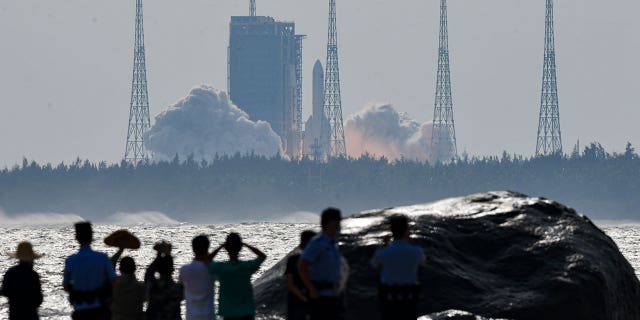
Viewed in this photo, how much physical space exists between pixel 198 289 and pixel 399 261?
224 cm

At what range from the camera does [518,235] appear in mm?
22750

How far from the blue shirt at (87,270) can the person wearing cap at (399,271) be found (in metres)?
2.91

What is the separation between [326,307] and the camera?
12.8 metres

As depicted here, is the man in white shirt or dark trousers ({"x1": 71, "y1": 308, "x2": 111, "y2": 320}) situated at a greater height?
the man in white shirt

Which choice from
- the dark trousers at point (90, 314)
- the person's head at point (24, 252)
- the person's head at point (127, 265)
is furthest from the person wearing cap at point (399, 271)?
the person's head at point (24, 252)

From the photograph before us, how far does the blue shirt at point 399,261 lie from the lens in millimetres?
13906

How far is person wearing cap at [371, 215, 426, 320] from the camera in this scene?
13.9 metres

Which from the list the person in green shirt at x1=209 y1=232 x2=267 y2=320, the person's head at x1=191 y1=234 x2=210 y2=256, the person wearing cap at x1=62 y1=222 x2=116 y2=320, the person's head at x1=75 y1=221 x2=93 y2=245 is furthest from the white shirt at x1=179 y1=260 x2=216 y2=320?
the person's head at x1=75 y1=221 x2=93 y2=245

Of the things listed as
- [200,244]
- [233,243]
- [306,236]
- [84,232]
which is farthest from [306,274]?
[84,232]

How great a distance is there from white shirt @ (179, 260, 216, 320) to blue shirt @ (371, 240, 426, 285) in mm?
1844

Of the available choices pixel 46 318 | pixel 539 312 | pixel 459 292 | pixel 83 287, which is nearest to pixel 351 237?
pixel 459 292

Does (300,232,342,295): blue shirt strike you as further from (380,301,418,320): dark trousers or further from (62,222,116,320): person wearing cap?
(62,222,116,320): person wearing cap

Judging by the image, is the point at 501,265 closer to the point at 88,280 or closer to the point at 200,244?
the point at 200,244

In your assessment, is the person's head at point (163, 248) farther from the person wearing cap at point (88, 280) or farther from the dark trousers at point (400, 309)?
the dark trousers at point (400, 309)
